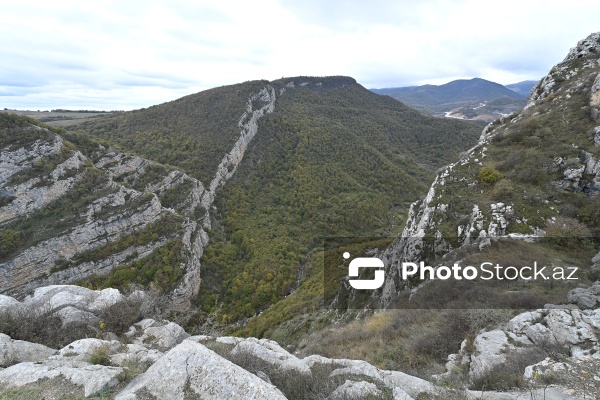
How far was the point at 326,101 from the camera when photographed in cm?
10144

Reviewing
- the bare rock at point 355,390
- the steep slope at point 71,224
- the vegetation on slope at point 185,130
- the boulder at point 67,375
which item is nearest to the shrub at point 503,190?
the bare rock at point 355,390

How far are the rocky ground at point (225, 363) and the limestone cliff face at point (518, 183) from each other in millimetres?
6103

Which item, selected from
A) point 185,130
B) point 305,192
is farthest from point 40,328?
point 185,130

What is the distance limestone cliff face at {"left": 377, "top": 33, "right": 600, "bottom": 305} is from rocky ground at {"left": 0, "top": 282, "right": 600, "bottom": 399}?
6.10m

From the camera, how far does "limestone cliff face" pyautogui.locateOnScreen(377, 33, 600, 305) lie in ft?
44.9

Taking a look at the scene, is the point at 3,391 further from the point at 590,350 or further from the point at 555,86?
the point at 555,86

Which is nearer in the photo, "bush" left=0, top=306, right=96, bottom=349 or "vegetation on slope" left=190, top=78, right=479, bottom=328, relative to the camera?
"bush" left=0, top=306, right=96, bottom=349

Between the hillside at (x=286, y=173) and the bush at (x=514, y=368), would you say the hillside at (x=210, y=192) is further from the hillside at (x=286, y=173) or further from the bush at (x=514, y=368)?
the bush at (x=514, y=368)

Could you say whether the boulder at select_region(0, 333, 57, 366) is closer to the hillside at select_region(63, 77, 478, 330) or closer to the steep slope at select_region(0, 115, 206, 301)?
the steep slope at select_region(0, 115, 206, 301)

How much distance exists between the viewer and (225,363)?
189 inches

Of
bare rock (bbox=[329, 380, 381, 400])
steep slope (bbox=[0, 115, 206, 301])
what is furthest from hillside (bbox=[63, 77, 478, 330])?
bare rock (bbox=[329, 380, 381, 400])

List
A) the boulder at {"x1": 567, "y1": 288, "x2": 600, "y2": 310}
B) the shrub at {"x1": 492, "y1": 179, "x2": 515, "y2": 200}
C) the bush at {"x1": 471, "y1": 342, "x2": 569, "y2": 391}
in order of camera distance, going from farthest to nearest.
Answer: the shrub at {"x1": 492, "y1": 179, "x2": 515, "y2": 200}
the boulder at {"x1": 567, "y1": 288, "x2": 600, "y2": 310}
the bush at {"x1": 471, "y1": 342, "x2": 569, "y2": 391}

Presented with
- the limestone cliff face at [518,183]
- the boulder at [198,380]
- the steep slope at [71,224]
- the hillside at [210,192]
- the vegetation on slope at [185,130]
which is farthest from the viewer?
the vegetation on slope at [185,130]

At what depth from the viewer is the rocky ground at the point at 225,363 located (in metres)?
4.72
